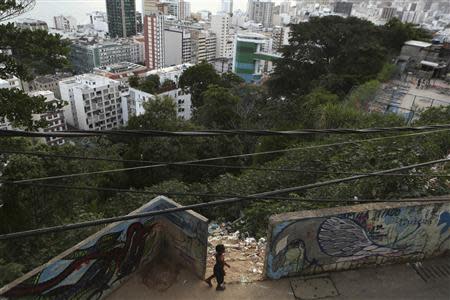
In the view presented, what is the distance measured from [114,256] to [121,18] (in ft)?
358

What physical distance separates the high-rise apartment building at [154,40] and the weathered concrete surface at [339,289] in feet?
264

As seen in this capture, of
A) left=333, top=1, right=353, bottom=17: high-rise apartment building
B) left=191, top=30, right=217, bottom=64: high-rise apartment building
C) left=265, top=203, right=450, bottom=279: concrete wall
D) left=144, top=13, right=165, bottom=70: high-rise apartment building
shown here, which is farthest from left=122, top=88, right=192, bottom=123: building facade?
left=333, top=1, right=353, bottom=17: high-rise apartment building

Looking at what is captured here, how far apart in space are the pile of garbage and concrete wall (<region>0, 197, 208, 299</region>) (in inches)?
23.4

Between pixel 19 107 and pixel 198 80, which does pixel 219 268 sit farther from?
pixel 198 80

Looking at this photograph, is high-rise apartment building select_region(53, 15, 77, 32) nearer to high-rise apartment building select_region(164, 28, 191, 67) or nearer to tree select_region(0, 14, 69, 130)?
high-rise apartment building select_region(164, 28, 191, 67)

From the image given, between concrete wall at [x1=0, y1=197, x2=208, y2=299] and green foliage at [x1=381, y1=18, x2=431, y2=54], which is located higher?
green foliage at [x1=381, y1=18, x2=431, y2=54]

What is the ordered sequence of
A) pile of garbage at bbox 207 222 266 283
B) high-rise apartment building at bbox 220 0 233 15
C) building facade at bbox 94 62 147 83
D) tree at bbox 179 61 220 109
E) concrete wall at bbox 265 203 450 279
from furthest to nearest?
high-rise apartment building at bbox 220 0 233 15
building facade at bbox 94 62 147 83
tree at bbox 179 61 220 109
pile of garbage at bbox 207 222 266 283
concrete wall at bbox 265 203 450 279

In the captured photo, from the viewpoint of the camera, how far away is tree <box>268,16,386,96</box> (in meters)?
21.5

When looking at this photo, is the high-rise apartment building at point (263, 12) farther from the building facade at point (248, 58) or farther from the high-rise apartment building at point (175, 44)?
the building facade at point (248, 58)

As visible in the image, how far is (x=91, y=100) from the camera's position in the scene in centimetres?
4772

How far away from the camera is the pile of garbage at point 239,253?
223 inches

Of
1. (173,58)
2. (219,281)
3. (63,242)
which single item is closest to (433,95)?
(219,281)

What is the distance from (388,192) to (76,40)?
8945cm

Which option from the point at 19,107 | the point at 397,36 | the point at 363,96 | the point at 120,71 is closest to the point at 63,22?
the point at 120,71
